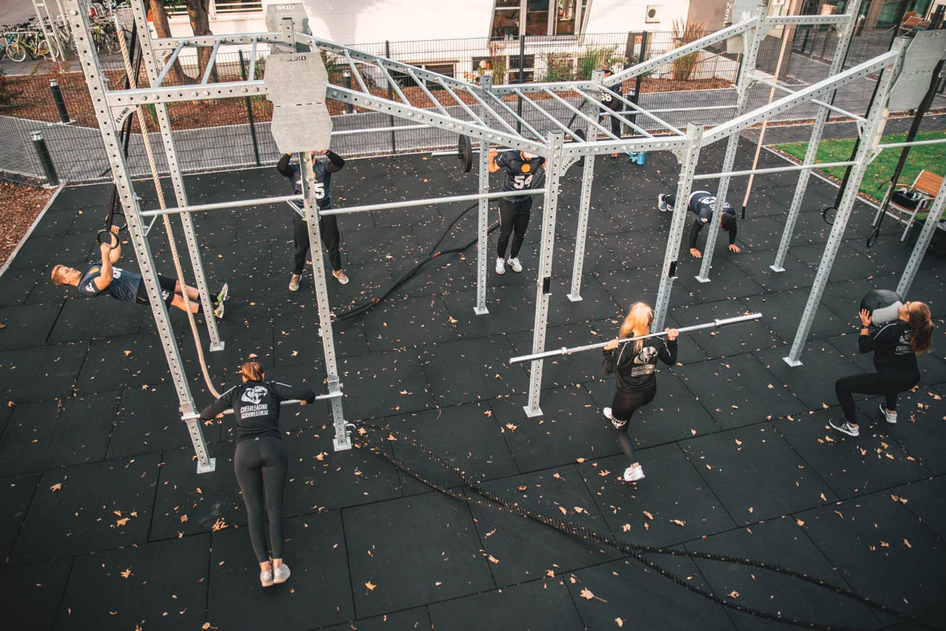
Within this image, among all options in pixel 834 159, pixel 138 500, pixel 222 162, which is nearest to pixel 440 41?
pixel 222 162

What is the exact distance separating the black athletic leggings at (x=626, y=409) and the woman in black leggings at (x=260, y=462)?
2.77 meters

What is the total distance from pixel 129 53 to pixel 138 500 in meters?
3.54

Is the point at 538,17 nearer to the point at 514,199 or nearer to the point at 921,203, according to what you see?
the point at 921,203

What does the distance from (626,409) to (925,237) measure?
4567mm

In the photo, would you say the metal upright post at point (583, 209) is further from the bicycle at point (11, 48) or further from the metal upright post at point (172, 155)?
the bicycle at point (11, 48)

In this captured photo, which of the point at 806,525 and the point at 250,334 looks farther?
the point at 250,334

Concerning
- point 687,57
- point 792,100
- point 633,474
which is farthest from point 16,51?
point 633,474

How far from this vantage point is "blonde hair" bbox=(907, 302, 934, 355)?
17.4 ft

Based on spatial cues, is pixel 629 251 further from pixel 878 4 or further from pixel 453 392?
pixel 878 4

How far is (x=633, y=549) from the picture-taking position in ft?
15.9

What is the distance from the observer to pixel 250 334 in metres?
7.32

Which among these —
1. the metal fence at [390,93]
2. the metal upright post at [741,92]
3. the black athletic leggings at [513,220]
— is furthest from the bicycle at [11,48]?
the metal upright post at [741,92]

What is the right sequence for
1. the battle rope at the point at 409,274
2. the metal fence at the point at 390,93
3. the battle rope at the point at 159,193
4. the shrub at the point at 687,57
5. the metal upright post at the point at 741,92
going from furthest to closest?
the shrub at the point at 687,57 → the metal fence at the point at 390,93 → the battle rope at the point at 409,274 → the metal upright post at the point at 741,92 → the battle rope at the point at 159,193

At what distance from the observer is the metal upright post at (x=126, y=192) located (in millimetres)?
3877
